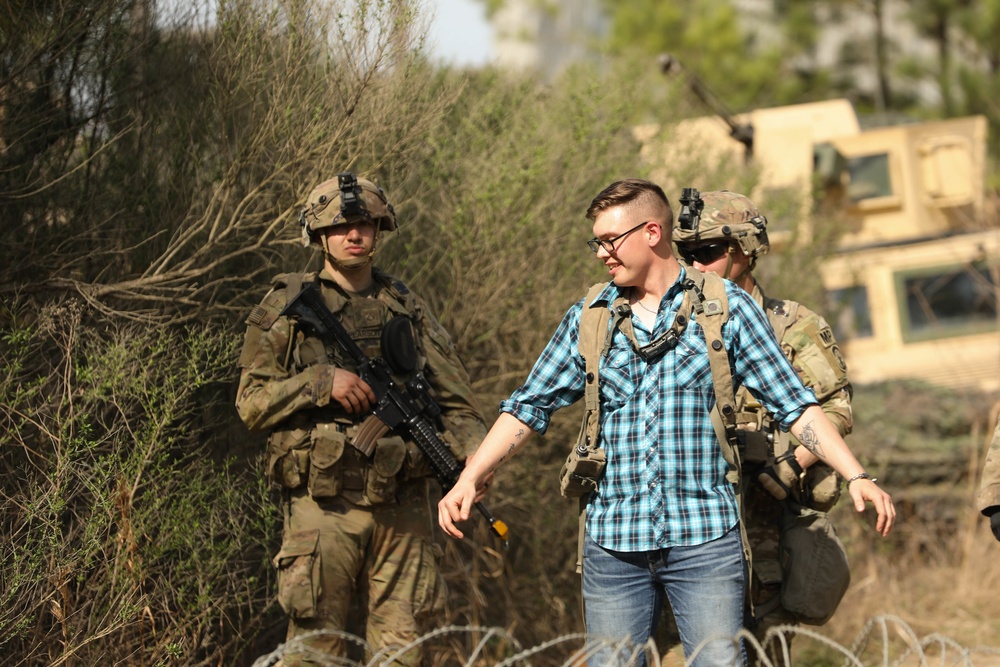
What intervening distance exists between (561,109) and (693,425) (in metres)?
4.07

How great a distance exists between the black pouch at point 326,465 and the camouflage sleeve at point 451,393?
1.46 ft

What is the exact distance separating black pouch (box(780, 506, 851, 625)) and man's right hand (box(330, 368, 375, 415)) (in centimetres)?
153

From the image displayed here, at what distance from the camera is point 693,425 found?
3.66 m

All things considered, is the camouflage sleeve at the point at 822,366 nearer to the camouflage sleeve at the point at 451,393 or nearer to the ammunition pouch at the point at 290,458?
the camouflage sleeve at the point at 451,393

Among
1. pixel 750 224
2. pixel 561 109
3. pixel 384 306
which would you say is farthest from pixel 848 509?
pixel 384 306

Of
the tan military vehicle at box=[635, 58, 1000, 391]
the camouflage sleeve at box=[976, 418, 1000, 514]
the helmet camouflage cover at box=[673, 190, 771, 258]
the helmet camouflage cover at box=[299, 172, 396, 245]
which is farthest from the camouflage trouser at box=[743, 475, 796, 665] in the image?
the tan military vehicle at box=[635, 58, 1000, 391]

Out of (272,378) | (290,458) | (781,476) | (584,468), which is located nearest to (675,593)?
(584,468)

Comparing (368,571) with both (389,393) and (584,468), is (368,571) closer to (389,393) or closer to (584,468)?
(389,393)

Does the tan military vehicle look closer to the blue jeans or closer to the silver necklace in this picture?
the silver necklace

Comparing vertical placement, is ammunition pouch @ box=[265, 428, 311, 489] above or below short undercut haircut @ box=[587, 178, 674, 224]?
below

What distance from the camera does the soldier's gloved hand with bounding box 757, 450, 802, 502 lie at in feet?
14.6

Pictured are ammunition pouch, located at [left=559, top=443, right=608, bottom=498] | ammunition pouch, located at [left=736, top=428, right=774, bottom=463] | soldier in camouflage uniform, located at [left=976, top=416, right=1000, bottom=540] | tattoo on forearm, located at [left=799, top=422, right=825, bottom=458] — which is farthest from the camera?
ammunition pouch, located at [left=736, top=428, right=774, bottom=463]

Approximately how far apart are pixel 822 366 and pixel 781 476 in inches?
17.0

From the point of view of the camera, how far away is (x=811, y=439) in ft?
11.9
